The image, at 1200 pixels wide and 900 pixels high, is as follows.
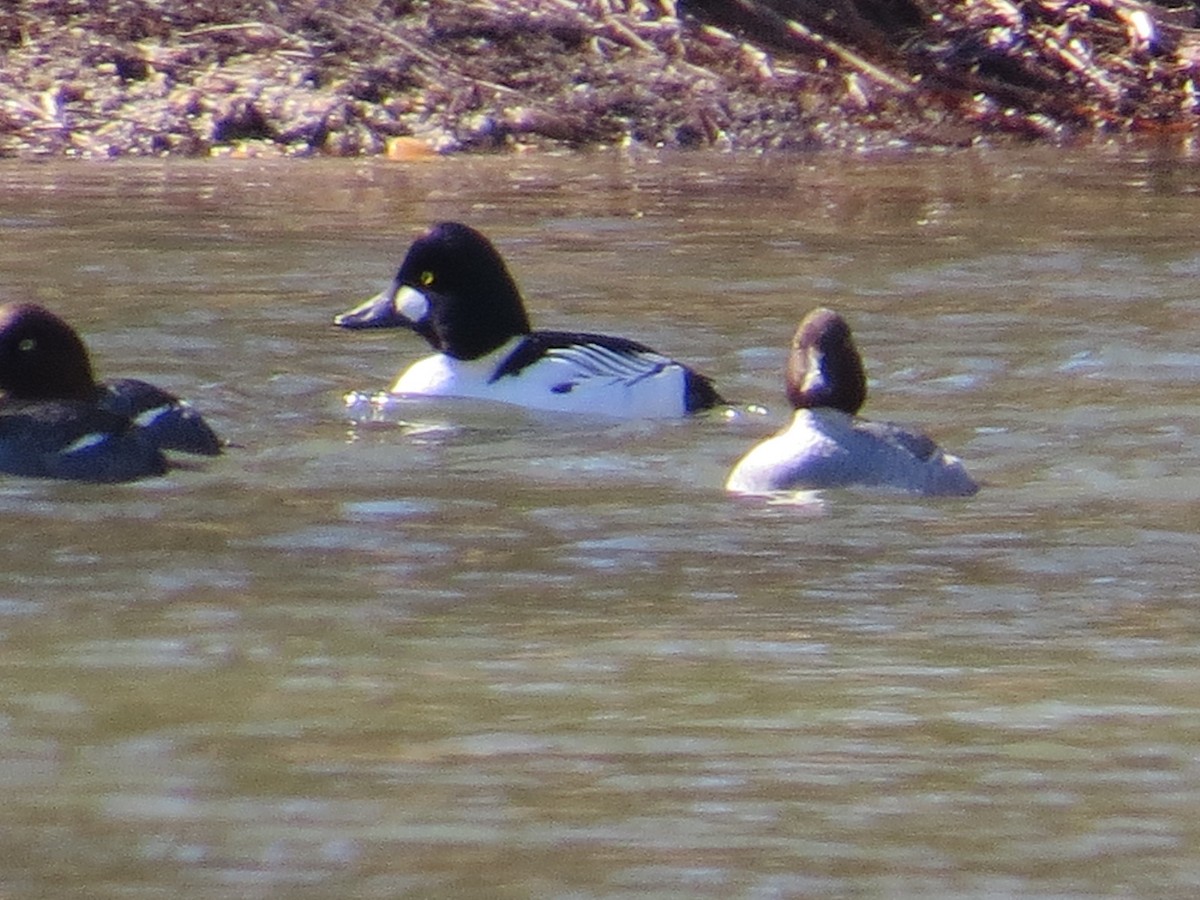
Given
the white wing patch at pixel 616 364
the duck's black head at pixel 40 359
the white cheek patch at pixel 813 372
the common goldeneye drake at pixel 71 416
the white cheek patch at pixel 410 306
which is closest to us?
the common goldeneye drake at pixel 71 416

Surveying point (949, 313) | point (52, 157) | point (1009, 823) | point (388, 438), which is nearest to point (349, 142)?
point (52, 157)

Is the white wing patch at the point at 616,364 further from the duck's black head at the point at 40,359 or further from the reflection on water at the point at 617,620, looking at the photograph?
the duck's black head at the point at 40,359

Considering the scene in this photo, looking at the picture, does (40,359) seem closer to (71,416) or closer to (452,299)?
(71,416)

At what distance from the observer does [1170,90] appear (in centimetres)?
2242

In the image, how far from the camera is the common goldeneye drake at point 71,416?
28.9 ft

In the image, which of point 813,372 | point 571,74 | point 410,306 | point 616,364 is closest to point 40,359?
point 616,364

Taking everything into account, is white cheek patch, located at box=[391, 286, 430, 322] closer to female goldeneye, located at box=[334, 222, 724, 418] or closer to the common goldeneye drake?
female goldeneye, located at box=[334, 222, 724, 418]

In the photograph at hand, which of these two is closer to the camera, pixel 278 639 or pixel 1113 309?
pixel 278 639

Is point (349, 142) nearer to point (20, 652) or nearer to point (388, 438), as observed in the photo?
point (388, 438)

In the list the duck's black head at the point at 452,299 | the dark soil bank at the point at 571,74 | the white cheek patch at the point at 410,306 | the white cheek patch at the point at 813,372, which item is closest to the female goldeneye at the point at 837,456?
the white cheek patch at the point at 813,372

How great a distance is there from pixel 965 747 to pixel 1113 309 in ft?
23.8

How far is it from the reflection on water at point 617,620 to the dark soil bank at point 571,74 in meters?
6.22

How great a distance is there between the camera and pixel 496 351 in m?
11.3

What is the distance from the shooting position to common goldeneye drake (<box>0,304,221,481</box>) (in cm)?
880
